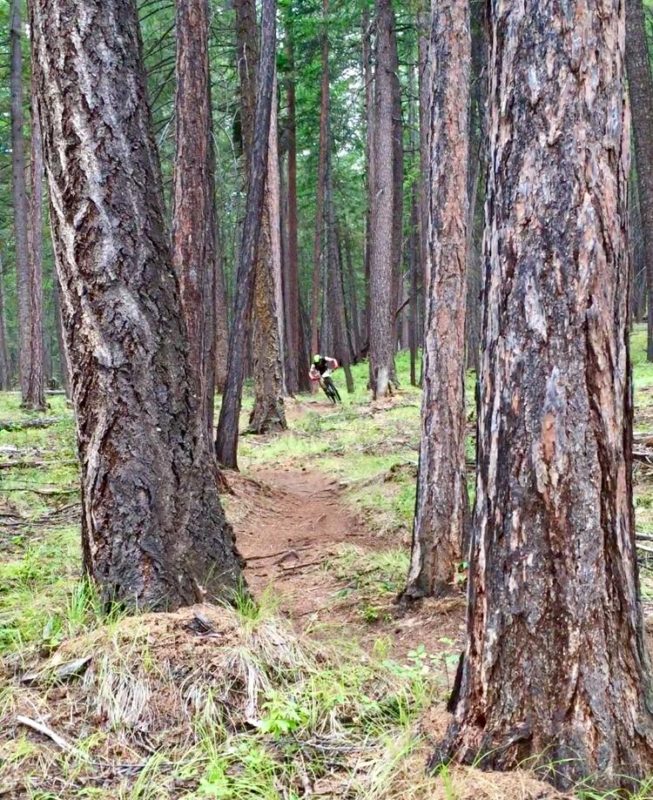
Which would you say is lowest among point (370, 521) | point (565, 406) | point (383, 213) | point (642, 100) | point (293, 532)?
point (293, 532)

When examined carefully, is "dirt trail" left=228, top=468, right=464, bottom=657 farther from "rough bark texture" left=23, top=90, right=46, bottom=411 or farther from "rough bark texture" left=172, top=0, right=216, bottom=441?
"rough bark texture" left=23, top=90, right=46, bottom=411

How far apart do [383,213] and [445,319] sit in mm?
12429

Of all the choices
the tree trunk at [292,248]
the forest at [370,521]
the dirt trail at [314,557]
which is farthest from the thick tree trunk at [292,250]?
the forest at [370,521]

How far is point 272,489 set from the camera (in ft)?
28.7

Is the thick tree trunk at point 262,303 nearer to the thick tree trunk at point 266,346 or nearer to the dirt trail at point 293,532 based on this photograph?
the thick tree trunk at point 266,346

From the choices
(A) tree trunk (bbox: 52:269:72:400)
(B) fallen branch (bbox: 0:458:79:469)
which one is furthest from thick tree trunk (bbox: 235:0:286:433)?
(B) fallen branch (bbox: 0:458:79:469)

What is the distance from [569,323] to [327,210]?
20900 millimetres

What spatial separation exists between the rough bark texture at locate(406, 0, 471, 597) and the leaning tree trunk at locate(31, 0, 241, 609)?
1.94m

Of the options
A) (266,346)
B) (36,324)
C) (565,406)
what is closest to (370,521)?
(565,406)

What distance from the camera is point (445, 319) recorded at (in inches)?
190

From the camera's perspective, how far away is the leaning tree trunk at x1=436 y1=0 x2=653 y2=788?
2.14 meters

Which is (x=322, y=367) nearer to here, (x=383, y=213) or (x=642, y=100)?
(x=383, y=213)

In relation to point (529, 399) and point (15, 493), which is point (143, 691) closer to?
point (529, 399)

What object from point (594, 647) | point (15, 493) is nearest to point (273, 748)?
point (594, 647)
